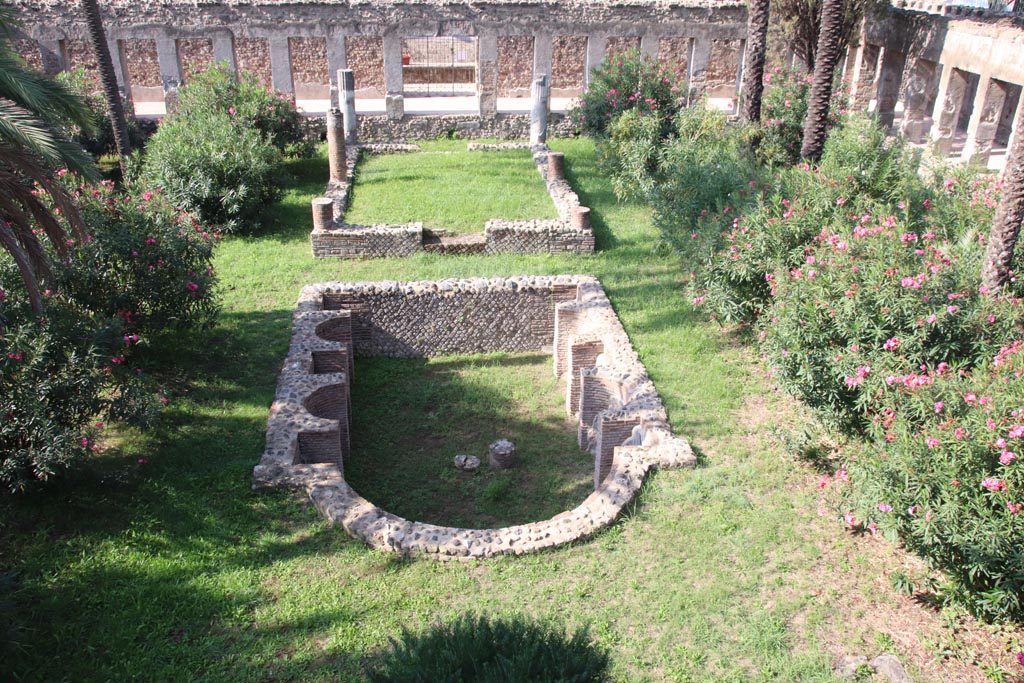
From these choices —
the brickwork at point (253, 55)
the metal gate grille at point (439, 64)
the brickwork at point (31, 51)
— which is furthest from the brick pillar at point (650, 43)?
the brickwork at point (31, 51)

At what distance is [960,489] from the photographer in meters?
5.00

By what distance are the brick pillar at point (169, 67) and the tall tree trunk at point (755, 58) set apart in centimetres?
1190

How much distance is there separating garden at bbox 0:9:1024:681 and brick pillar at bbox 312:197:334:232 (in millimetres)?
2239

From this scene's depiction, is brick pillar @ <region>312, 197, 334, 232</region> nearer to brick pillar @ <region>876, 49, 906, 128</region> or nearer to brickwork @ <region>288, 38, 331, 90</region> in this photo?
brickwork @ <region>288, 38, 331, 90</region>

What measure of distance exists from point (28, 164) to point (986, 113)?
1432 cm

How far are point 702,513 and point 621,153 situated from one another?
30.7ft

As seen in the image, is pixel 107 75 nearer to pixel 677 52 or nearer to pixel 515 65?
pixel 515 65

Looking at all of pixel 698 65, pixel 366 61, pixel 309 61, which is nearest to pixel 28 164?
pixel 698 65

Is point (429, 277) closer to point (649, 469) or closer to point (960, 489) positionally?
point (649, 469)

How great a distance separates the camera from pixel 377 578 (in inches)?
237

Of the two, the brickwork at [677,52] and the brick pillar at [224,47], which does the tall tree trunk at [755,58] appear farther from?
the brick pillar at [224,47]

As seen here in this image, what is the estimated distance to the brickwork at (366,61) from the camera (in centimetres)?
2156

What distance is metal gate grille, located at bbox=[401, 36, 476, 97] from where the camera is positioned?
2272 centimetres

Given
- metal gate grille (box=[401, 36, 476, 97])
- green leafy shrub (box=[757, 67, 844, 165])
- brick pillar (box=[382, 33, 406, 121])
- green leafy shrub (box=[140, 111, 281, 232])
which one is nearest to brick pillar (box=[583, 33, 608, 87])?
brick pillar (box=[382, 33, 406, 121])
